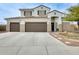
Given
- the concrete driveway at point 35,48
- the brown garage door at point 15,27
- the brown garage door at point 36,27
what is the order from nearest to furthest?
1. the concrete driveway at point 35,48
2. the brown garage door at point 36,27
3. the brown garage door at point 15,27

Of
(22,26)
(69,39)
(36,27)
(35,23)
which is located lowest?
(69,39)

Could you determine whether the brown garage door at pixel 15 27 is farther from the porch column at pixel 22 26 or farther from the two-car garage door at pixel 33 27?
the porch column at pixel 22 26

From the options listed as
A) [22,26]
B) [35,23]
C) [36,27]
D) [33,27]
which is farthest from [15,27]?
[36,27]

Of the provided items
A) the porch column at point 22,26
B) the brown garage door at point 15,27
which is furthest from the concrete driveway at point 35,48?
the brown garage door at point 15,27

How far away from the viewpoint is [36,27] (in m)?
36.1

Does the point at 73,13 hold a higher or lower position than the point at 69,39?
higher

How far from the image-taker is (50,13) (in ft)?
128

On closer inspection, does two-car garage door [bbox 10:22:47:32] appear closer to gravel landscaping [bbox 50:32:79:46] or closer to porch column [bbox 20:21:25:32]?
porch column [bbox 20:21:25:32]

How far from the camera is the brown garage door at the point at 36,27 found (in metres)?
35.9

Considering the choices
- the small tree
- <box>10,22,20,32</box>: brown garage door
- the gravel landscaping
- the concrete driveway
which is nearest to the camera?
the concrete driveway

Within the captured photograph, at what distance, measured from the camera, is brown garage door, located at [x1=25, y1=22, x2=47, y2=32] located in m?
35.9

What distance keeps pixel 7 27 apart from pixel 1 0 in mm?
27299

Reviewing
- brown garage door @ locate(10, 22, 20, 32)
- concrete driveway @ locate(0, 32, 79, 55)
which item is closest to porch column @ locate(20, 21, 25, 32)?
brown garage door @ locate(10, 22, 20, 32)

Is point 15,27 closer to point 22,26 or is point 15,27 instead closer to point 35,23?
point 22,26
